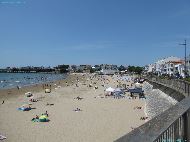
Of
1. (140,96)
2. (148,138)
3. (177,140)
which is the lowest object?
(140,96)

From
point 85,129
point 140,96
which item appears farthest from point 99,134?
point 140,96

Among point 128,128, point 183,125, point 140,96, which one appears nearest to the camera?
point 183,125

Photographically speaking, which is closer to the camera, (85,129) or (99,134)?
(99,134)

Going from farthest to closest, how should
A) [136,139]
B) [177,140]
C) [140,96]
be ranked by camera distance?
[140,96] → [177,140] → [136,139]

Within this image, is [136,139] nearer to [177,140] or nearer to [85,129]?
[177,140]

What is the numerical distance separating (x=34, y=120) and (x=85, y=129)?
499cm

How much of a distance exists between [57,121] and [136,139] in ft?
66.7

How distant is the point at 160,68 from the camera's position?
135 m

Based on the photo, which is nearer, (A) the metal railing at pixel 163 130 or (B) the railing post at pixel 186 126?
(A) the metal railing at pixel 163 130

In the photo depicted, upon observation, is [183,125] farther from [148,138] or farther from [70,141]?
[70,141]

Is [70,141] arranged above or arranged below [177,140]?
Result: below

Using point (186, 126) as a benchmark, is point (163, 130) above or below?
above

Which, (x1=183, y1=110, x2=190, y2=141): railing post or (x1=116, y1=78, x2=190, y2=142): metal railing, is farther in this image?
(x1=183, y1=110, x2=190, y2=141): railing post

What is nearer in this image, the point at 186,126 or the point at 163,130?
the point at 163,130
